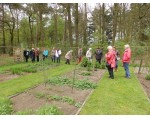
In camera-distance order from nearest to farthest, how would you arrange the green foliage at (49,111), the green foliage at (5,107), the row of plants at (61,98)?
the green foliage at (49,111) < the green foliage at (5,107) < the row of plants at (61,98)

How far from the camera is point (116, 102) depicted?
823 cm

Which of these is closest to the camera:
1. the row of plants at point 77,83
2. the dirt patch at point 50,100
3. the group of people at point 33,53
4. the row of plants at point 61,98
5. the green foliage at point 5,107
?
the green foliage at point 5,107

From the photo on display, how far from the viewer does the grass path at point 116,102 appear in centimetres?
713

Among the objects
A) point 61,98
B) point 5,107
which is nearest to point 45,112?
point 5,107

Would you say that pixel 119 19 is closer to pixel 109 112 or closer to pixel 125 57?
pixel 125 57

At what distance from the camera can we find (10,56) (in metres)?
26.0

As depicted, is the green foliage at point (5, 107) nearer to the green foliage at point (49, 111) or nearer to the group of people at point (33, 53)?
the green foliage at point (49, 111)

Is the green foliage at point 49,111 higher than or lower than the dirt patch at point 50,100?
higher

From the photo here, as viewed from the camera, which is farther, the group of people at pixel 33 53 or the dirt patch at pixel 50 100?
the group of people at pixel 33 53

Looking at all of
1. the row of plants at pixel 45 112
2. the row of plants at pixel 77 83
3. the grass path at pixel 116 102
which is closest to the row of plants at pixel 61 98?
the grass path at pixel 116 102

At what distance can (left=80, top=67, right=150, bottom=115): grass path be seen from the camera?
713cm

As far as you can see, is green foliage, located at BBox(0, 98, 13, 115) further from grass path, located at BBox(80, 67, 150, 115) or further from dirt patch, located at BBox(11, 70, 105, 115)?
grass path, located at BBox(80, 67, 150, 115)

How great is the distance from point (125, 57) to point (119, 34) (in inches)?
1124

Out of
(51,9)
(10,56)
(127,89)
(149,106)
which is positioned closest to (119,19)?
(51,9)
